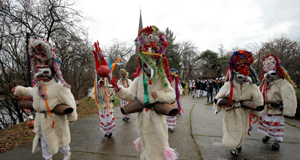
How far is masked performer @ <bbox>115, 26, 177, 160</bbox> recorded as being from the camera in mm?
2285

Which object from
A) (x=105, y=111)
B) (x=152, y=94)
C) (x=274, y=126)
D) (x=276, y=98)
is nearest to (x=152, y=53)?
(x=152, y=94)

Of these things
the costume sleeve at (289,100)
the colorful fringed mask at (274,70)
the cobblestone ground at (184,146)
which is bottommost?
the cobblestone ground at (184,146)

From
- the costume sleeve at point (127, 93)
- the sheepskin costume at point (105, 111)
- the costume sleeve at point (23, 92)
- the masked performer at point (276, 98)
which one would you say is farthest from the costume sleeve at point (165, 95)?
the masked performer at point (276, 98)

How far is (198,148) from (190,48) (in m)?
35.5

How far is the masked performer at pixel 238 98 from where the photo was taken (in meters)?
3.00

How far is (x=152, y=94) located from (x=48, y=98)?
1.94 m

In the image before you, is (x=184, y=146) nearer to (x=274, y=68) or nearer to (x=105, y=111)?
(x=105, y=111)

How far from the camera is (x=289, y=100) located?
3.44 meters

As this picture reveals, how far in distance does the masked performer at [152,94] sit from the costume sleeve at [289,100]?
3.10 m

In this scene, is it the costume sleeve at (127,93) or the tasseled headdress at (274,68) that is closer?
the costume sleeve at (127,93)

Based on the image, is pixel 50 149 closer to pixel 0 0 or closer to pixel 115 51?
pixel 0 0

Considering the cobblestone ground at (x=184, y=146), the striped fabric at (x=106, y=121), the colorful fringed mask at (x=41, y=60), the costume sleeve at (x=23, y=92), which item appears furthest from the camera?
the striped fabric at (x=106, y=121)

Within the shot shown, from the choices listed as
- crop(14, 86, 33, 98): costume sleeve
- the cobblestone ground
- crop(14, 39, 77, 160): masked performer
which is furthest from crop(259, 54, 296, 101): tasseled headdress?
crop(14, 86, 33, 98): costume sleeve

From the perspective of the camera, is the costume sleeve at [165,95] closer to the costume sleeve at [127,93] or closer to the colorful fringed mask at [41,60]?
the costume sleeve at [127,93]
